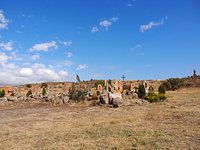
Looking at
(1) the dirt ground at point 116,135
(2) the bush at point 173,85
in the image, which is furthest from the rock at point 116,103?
(2) the bush at point 173,85

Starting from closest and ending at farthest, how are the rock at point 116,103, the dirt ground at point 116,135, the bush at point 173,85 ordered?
1. the dirt ground at point 116,135
2. the rock at point 116,103
3. the bush at point 173,85

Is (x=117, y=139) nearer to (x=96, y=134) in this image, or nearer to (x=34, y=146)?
(x=96, y=134)

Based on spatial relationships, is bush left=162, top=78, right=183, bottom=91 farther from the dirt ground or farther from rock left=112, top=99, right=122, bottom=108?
the dirt ground

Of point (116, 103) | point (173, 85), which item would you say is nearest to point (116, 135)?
point (116, 103)

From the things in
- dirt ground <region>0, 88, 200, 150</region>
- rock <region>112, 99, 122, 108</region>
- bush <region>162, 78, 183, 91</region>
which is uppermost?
bush <region>162, 78, 183, 91</region>

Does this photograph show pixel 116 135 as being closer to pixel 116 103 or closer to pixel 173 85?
pixel 116 103

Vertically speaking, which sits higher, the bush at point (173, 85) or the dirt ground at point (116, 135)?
the bush at point (173, 85)

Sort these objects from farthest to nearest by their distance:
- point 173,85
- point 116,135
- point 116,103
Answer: point 173,85
point 116,103
point 116,135

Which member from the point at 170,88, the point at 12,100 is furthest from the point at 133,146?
the point at 170,88

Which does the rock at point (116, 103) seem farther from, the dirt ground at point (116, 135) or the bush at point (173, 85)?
the bush at point (173, 85)

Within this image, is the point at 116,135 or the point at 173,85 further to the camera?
the point at 173,85

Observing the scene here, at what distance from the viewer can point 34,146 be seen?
11109 mm

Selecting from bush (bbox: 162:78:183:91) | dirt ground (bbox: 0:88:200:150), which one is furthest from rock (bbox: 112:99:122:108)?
bush (bbox: 162:78:183:91)

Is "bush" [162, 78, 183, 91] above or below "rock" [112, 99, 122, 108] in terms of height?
above
